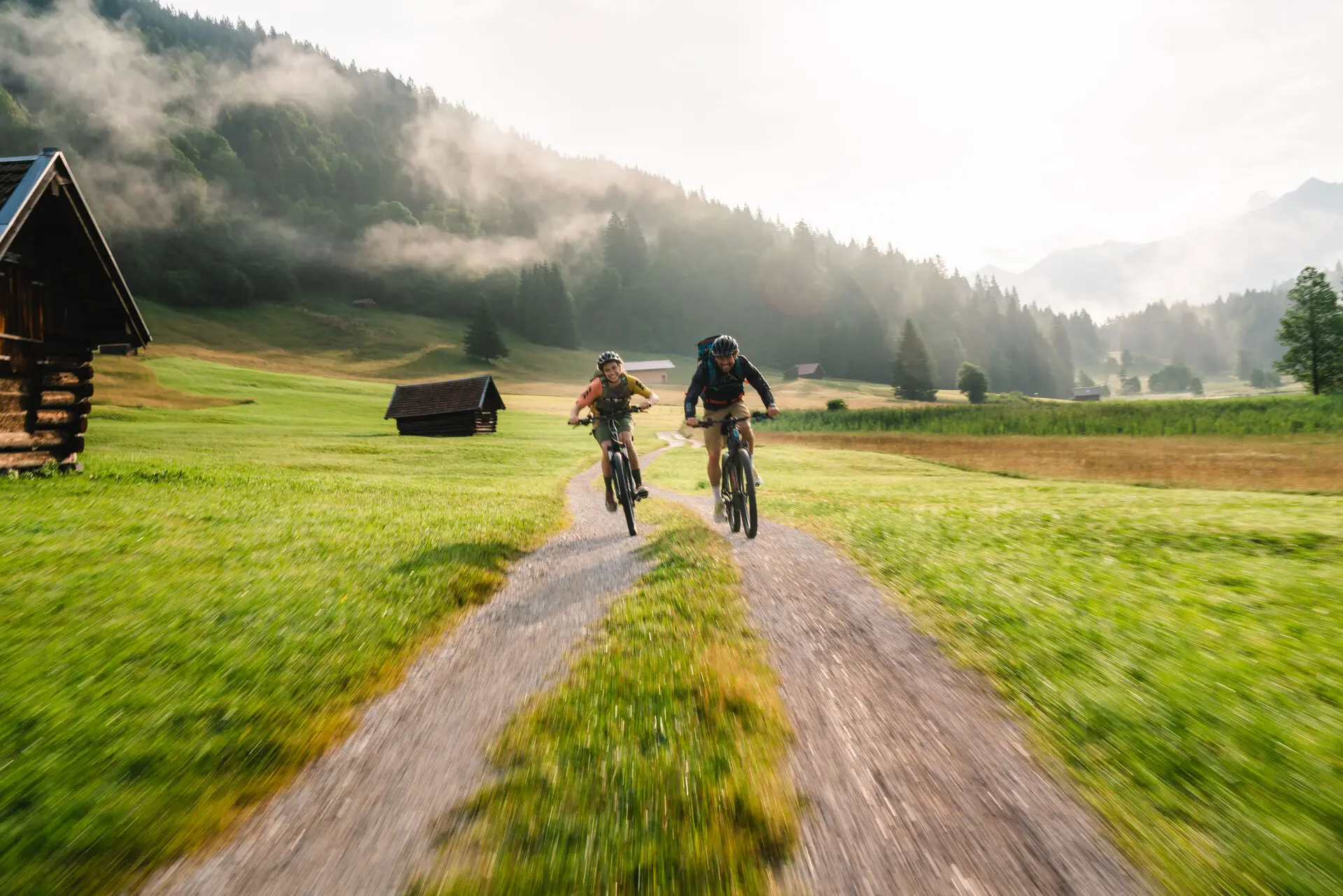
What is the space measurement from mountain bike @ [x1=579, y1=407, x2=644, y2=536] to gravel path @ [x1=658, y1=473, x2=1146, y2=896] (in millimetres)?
6197

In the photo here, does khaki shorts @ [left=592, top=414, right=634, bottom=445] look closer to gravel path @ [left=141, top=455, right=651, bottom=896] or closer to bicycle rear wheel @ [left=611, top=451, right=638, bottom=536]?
bicycle rear wheel @ [left=611, top=451, right=638, bottom=536]

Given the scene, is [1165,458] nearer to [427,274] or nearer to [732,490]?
[732,490]

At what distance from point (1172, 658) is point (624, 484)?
8.69 meters

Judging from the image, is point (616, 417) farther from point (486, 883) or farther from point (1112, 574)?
point (486, 883)

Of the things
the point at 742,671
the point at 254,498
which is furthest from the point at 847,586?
the point at 254,498

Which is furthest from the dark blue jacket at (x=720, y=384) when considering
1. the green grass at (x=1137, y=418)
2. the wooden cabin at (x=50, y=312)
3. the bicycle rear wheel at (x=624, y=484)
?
the green grass at (x=1137, y=418)

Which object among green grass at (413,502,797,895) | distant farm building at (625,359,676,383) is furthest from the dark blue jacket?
distant farm building at (625,359,676,383)

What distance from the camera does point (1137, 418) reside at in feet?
132

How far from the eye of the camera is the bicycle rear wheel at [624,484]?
11.7 metres

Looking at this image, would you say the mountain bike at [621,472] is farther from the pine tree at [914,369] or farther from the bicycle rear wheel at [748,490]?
the pine tree at [914,369]

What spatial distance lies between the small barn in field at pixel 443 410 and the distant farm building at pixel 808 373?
95791mm

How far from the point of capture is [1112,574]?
7113mm

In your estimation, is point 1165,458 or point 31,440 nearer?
point 31,440

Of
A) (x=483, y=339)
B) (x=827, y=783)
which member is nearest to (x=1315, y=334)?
(x=827, y=783)
